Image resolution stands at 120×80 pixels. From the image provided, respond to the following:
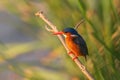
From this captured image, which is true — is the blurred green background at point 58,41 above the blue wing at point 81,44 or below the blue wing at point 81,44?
above

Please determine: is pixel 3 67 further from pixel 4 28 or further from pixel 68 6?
pixel 4 28

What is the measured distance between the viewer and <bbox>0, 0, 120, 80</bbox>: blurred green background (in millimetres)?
1328

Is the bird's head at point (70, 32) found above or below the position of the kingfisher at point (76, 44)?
above

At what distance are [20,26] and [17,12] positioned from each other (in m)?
0.15

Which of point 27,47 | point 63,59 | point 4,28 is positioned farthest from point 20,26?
point 4,28

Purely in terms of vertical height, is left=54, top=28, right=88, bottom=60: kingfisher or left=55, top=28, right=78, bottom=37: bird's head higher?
left=55, top=28, right=78, bottom=37: bird's head

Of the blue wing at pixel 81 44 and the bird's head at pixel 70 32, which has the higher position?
the bird's head at pixel 70 32

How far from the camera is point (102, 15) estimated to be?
1555 mm

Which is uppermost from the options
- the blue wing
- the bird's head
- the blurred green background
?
the blurred green background

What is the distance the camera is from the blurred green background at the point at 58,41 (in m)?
1.33

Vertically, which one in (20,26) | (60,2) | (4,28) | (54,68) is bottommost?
(54,68)

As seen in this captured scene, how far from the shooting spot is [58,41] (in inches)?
59.9

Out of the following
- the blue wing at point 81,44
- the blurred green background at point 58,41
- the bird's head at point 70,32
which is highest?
the blurred green background at point 58,41

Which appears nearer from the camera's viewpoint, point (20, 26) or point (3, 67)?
point (3, 67)
